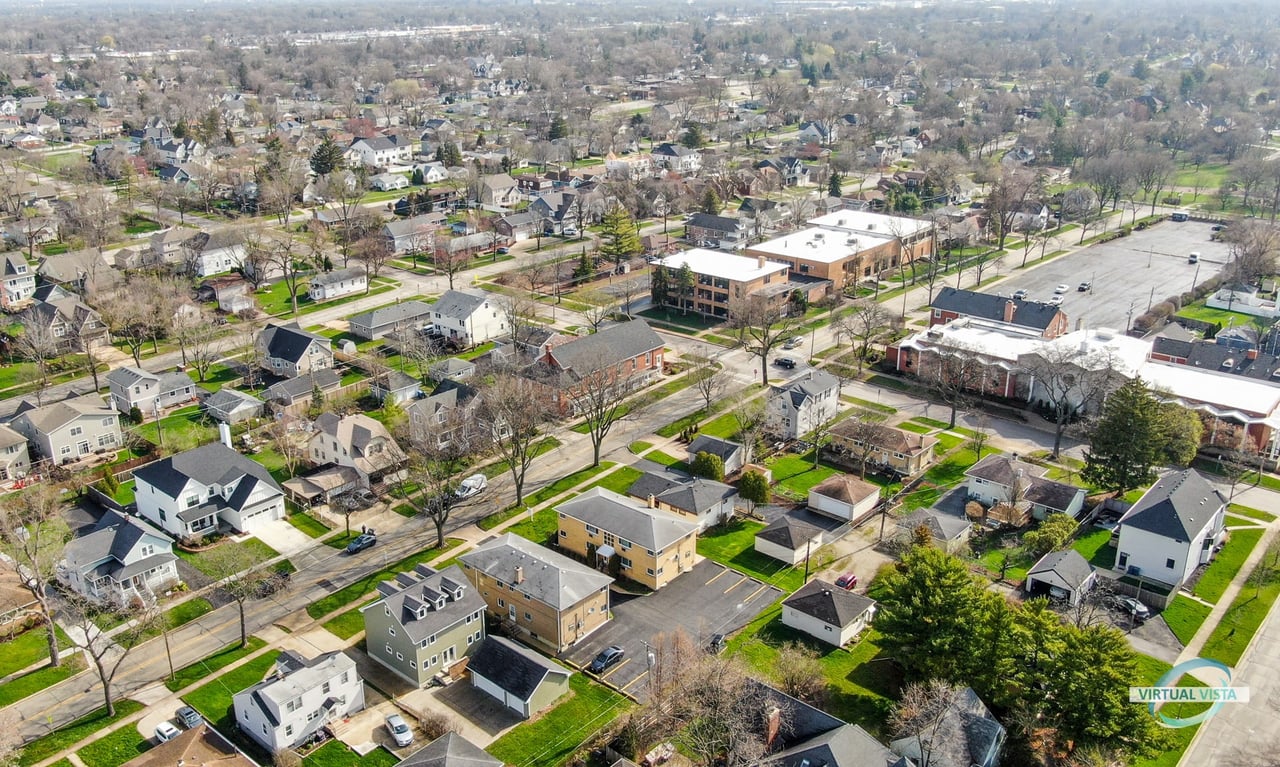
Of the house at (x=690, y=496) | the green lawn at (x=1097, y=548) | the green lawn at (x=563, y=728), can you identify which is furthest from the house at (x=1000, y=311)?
the green lawn at (x=563, y=728)

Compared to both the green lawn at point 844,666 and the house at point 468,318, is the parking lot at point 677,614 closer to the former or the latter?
the green lawn at point 844,666

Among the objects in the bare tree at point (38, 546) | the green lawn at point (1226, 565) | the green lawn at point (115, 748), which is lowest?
the green lawn at point (1226, 565)

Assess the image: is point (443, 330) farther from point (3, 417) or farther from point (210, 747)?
point (210, 747)

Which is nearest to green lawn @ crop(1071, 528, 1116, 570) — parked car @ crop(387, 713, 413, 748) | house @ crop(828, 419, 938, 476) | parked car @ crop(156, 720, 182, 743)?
house @ crop(828, 419, 938, 476)

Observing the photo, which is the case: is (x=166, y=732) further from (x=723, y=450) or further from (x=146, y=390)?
(x=146, y=390)

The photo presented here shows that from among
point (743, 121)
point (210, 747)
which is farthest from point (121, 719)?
point (743, 121)

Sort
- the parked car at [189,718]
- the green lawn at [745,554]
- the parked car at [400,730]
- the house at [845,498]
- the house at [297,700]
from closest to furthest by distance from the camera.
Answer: the house at [297,700] → the parked car at [400,730] → the parked car at [189,718] → the green lawn at [745,554] → the house at [845,498]

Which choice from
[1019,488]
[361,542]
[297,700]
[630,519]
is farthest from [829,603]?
[361,542]
